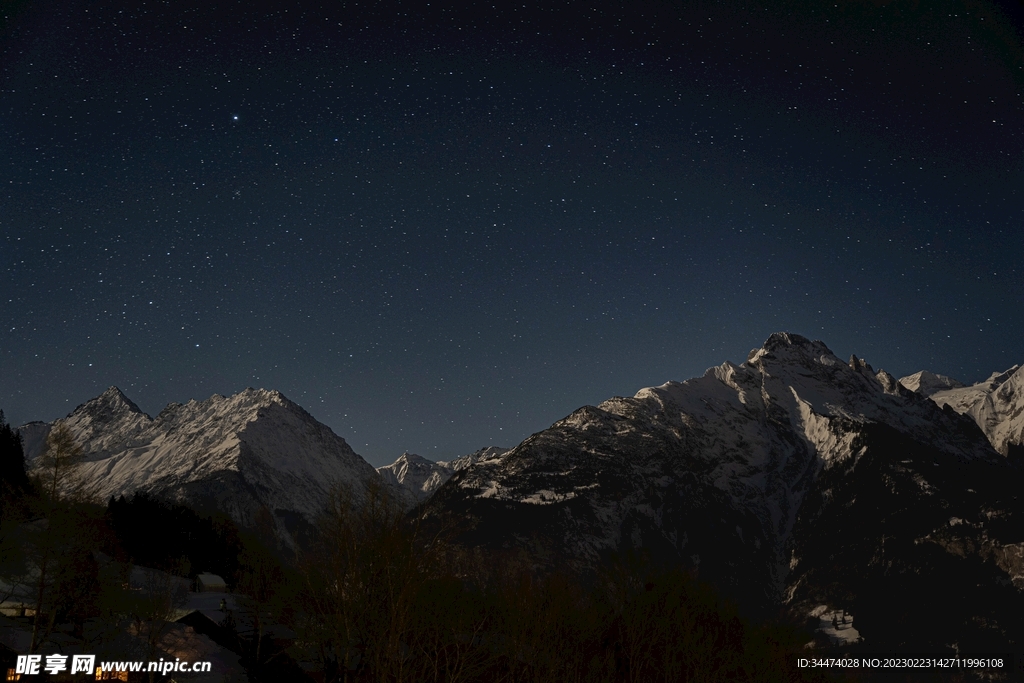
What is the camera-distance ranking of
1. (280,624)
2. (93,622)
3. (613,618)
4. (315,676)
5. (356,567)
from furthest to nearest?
(280,624) → (613,618) → (315,676) → (93,622) → (356,567)

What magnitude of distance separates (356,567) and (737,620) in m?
37.0

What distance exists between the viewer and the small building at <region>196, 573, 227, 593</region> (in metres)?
72.9

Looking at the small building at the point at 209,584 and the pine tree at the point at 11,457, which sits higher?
the pine tree at the point at 11,457

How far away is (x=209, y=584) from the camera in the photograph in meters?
74.9

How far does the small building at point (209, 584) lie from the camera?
72.9 m

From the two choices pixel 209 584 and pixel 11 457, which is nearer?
pixel 209 584

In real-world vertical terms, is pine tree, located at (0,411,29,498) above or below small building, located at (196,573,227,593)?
above

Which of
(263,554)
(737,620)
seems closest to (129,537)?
(263,554)

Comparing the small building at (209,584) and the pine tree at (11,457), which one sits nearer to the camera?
the pine tree at (11,457)

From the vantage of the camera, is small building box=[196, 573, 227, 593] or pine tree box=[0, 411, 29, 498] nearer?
pine tree box=[0, 411, 29, 498]

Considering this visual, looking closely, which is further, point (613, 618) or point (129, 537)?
point (129, 537)

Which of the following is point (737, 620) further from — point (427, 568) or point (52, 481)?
point (52, 481)

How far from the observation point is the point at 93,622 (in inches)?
1866

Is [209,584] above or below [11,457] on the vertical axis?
below
